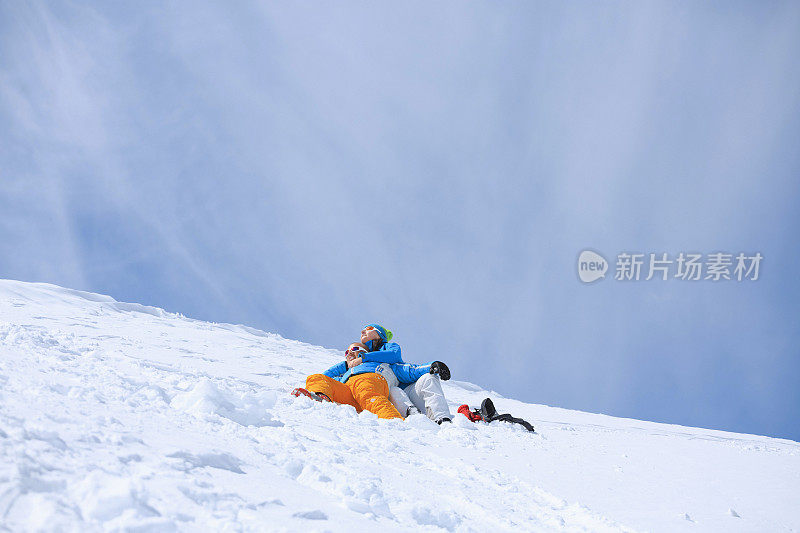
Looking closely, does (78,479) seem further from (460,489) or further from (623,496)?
(623,496)

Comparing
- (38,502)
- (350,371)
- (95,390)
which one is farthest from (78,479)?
(350,371)

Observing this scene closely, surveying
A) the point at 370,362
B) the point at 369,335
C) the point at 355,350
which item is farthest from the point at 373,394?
the point at 369,335

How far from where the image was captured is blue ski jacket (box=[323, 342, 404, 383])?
18.0 feet

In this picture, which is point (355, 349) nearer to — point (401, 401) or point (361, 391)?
point (401, 401)

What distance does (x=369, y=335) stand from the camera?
6266 mm

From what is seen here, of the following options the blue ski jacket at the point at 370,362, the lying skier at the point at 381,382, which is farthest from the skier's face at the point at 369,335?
the blue ski jacket at the point at 370,362

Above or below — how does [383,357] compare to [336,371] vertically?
above

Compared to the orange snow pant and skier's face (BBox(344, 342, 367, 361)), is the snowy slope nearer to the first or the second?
the orange snow pant

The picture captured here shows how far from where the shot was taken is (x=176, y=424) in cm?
211

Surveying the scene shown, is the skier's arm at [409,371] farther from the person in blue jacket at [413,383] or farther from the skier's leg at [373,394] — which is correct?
the skier's leg at [373,394]

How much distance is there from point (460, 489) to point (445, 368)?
10.4 ft

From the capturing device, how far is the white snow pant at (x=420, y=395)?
4.85 metres

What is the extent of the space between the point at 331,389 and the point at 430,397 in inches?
40.7

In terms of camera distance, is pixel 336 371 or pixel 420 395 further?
pixel 336 371
